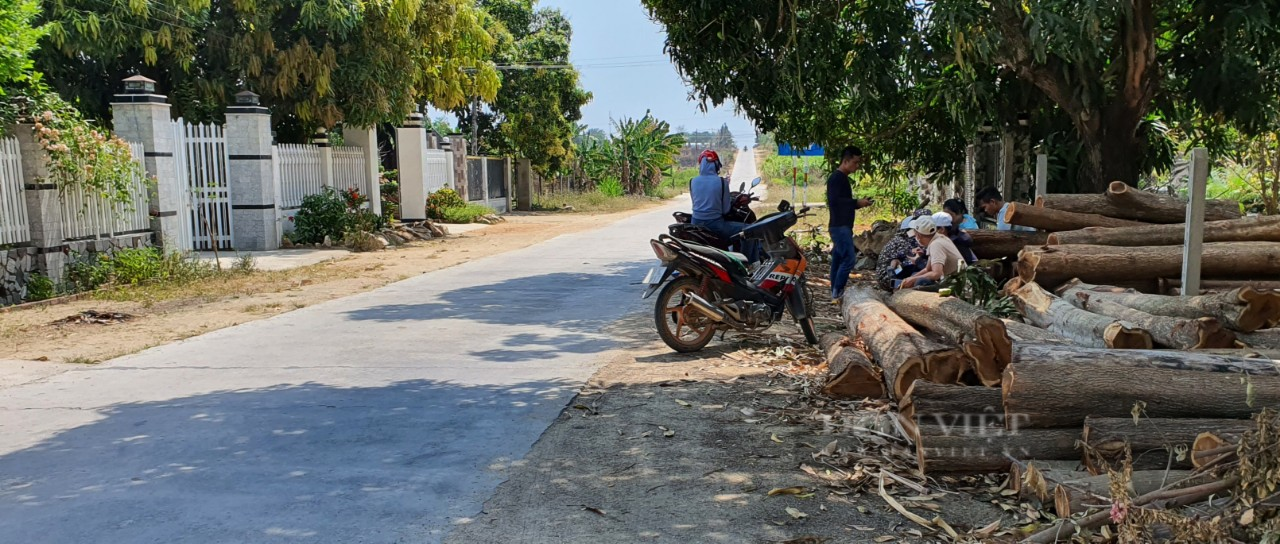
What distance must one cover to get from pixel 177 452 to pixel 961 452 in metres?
3.84

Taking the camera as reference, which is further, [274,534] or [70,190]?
[70,190]

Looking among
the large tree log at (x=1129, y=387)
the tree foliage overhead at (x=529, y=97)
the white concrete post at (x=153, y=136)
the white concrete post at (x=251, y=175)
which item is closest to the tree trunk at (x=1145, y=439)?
the large tree log at (x=1129, y=387)

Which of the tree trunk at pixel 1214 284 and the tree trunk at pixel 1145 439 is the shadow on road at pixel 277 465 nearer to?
the tree trunk at pixel 1145 439

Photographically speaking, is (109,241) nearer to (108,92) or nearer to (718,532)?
(108,92)

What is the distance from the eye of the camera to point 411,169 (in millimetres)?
24125

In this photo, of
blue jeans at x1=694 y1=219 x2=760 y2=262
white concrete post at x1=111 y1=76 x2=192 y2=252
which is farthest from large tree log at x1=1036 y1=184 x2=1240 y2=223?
white concrete post at x1=111 y1=76 x2=192 y2=252

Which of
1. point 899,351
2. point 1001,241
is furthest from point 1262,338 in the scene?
point 1001,241

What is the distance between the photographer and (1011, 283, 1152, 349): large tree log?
5.51 m

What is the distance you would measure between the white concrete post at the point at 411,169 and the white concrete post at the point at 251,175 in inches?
257

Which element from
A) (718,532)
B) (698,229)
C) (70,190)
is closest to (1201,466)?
(718,532)

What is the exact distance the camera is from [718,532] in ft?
13.2

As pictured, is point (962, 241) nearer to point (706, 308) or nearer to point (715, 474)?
point (706, 308)

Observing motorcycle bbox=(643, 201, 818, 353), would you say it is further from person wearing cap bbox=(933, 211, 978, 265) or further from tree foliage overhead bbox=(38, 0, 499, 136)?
tree foliage overhead bbox=(38, 0, 499, 136)

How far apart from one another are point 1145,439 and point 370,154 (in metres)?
19.8
